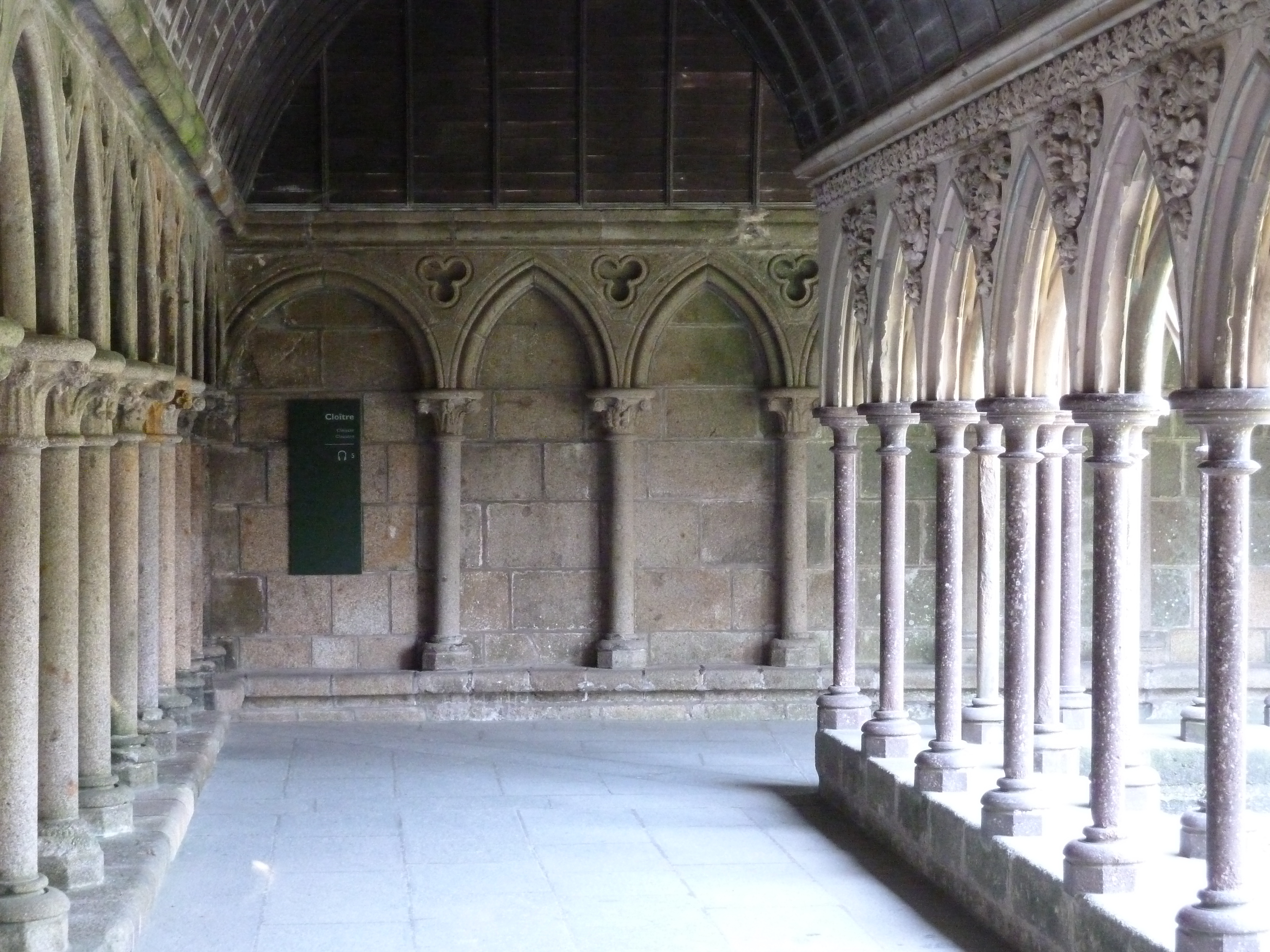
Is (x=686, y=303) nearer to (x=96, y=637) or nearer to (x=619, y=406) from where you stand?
(x=619, y=406)

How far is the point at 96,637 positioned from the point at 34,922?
1841 millimetres

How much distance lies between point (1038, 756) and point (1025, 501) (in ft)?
4.03

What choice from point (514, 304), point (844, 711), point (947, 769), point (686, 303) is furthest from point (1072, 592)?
point (514, 304)

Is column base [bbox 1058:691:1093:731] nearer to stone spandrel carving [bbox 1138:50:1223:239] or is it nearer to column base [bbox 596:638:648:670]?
stone spandrel carving [bbox 1138:50:1223:239]

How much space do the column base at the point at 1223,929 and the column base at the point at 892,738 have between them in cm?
348

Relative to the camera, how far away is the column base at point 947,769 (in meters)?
7.61

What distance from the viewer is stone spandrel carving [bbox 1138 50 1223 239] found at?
5164 mm

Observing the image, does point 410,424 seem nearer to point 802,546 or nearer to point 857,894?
point 802,546

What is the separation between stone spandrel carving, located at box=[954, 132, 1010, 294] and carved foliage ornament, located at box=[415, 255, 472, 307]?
17.9 ft

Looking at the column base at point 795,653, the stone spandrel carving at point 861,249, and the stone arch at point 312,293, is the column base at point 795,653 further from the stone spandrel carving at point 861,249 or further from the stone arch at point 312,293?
the stone spandrel carving at point 861,249

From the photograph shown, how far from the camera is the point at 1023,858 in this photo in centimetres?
639

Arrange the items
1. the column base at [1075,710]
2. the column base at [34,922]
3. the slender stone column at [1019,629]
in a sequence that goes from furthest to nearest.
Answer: the column base at [1075,710] < the slender stone column at [1019,629] < the column base at [34,922]

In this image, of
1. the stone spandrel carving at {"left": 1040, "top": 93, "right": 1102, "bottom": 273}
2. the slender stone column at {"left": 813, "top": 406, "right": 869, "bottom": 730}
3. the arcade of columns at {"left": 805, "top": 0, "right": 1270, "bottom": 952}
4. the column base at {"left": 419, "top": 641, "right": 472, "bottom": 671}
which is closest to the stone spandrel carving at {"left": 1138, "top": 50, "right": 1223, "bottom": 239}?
the arcade of columns at {"left": 805, "top": 0, "right": 1270, "bottom": 952}

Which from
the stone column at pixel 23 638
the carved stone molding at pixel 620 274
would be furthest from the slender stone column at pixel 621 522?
the stone column at pixel 23 638
